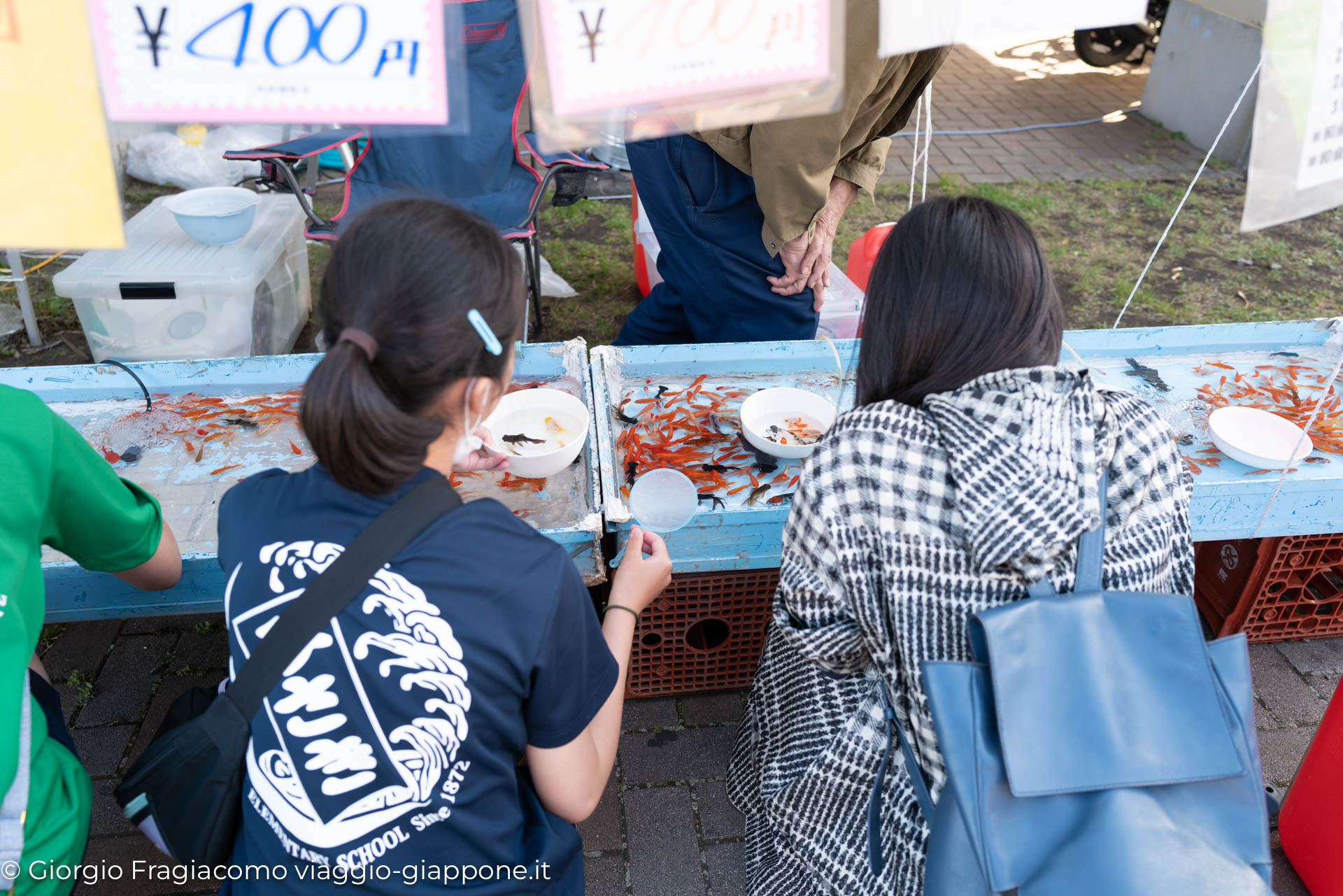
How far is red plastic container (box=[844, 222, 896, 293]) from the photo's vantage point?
347 cm

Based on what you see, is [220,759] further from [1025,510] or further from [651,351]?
[651,351]

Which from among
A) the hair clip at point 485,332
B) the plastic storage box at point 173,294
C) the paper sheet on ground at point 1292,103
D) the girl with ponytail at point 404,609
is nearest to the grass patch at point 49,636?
the plastic storage box at point 173,294

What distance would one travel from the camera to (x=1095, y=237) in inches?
210

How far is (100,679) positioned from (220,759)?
164 centimetres

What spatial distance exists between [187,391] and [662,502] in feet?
4.46

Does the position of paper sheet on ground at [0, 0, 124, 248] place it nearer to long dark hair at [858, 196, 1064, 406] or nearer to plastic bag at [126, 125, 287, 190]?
long dark hair at [858, 196, 1064, 406]

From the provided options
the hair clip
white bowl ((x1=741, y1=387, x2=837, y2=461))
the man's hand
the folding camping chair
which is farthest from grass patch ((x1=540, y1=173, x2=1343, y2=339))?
the hair clip

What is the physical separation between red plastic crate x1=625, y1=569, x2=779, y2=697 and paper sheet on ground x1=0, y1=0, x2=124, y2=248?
1.44m

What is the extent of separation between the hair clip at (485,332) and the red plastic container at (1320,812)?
78.3 inches

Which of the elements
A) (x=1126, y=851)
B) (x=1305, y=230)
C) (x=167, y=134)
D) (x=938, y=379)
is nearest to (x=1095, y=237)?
(x=1305, y=230)

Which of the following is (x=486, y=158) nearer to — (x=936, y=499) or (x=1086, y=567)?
(x=936, y=499)

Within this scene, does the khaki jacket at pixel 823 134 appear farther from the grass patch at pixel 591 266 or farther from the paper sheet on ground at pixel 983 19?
the grass patch at pixel 591 266

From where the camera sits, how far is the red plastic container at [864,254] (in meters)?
3.47

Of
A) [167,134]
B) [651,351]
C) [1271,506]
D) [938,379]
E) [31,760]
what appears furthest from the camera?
[167,134]
